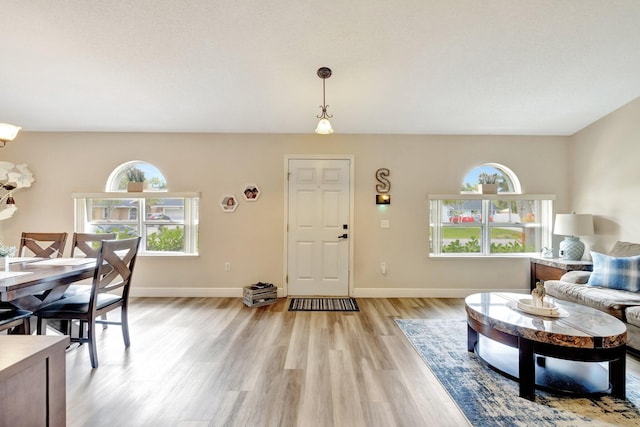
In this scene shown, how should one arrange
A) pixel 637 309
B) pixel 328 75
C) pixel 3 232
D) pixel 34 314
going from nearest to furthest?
1. pixel 34 314
2. pixel 637 309
3. pixel 328 75
4. pixel 3 232

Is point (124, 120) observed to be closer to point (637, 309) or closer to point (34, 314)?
point (34, 314)

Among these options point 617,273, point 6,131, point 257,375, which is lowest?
point 257,375

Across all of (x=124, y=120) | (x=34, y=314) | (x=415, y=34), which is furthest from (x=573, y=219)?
(x=124, y=120)

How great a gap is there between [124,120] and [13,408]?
3.87 m

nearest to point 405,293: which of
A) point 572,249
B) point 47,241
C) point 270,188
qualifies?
point 572,249

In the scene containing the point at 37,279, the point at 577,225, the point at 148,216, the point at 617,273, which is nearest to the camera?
the point at 37,279

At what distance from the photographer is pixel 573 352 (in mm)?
1793

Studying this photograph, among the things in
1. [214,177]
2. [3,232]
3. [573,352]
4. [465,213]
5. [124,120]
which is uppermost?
[124,120]

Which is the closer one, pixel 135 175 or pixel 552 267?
pixel 552 267

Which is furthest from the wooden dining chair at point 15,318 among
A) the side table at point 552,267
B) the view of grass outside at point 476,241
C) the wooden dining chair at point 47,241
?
the side table at point 552,267

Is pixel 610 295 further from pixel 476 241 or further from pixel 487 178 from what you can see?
pixel 487 178

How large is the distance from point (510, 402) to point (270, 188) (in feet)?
11.1

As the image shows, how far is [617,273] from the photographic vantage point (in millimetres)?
2852

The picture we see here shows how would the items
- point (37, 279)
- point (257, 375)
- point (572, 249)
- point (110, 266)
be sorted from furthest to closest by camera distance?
point (572, 249)
point (110, 266)
point (257, 375)
point (37, 279)
